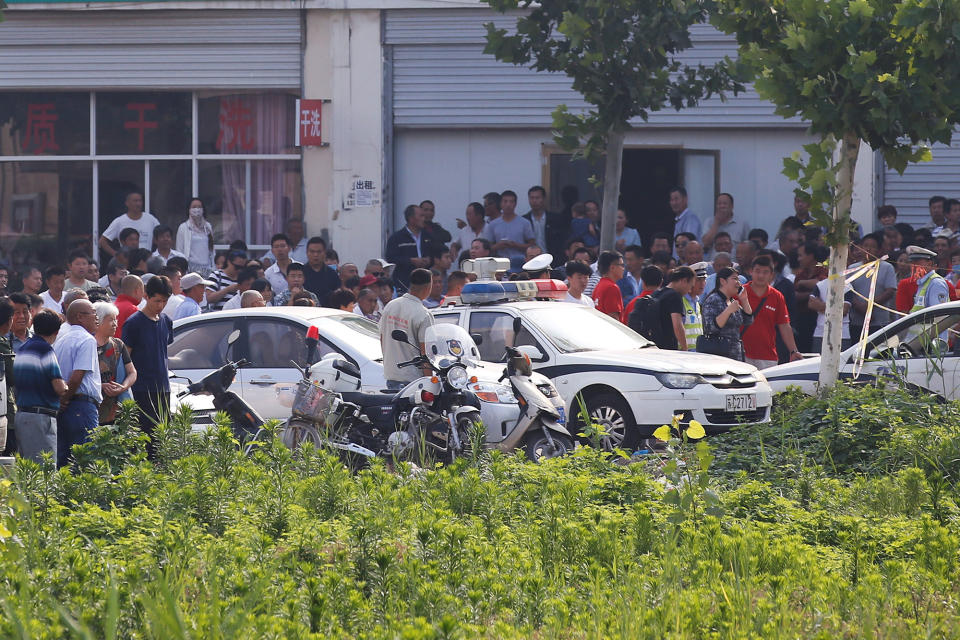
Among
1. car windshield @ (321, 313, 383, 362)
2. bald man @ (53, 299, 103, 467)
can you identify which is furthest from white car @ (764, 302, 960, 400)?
bald man @ (53, 299, 103, 467)

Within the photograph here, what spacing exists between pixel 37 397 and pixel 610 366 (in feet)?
17.5

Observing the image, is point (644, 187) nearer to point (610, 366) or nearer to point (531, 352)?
point (610, 366)

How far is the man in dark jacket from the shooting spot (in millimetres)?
17484

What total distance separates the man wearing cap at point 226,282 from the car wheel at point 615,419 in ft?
17.1

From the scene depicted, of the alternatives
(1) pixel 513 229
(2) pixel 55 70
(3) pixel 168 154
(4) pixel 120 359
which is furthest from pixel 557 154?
(4) pixel 120 359

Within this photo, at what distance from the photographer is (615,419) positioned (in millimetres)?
12242

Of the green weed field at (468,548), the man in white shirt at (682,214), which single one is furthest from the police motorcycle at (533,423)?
the man in white shirt at (682,214)

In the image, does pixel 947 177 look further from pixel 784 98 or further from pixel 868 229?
pixel 784 98

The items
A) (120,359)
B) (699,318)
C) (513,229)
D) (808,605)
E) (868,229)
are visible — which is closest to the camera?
(808,605)

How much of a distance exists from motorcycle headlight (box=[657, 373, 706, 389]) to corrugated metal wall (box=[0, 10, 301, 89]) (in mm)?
10184

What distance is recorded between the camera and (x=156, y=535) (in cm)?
564

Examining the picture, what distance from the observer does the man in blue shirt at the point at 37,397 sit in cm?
884

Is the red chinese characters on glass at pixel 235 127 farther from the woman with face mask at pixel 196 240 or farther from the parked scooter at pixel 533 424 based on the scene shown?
the parked scooter at pixel 533 424

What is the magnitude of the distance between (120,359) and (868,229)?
1322 cm
